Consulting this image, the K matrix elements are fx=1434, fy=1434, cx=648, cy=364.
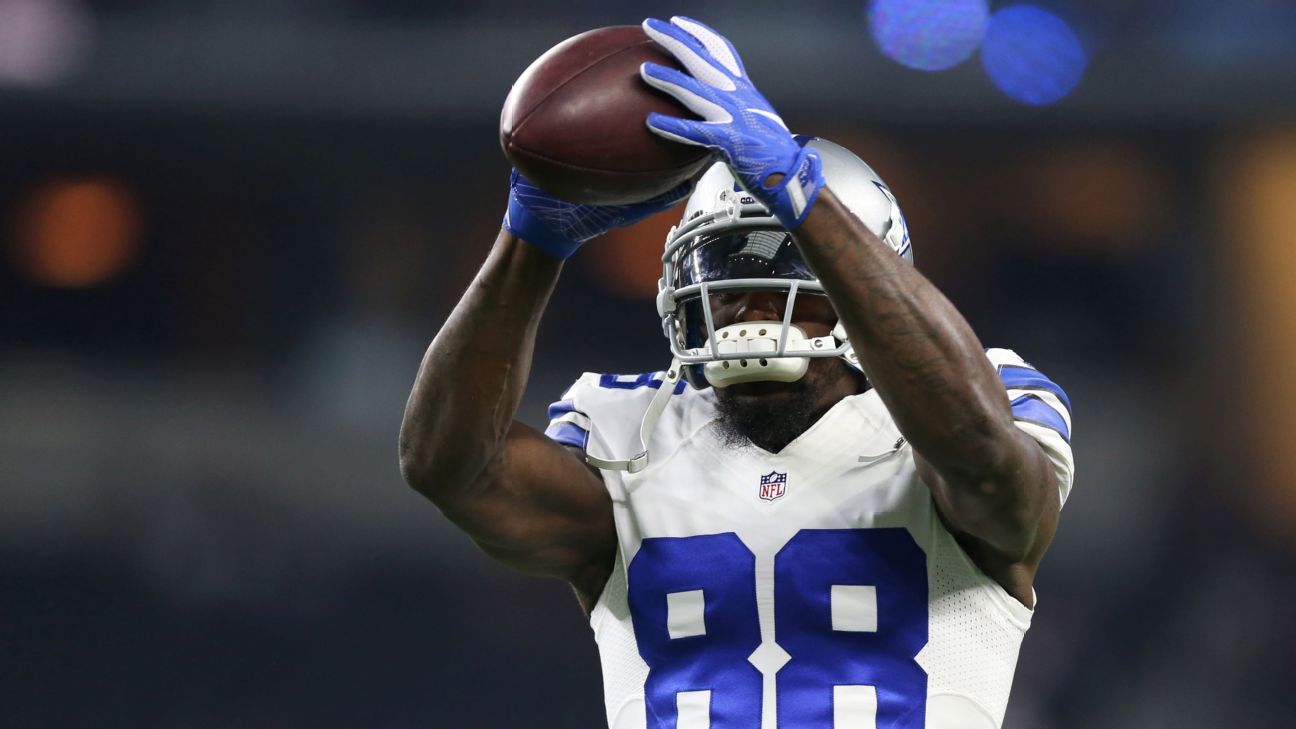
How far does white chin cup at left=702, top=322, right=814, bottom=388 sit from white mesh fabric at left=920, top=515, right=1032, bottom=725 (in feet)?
0.79

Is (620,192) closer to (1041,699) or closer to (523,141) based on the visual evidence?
(523,141)

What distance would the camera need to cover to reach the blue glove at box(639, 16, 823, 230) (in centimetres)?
129

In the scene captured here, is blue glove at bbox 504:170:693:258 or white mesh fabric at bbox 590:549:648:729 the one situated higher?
blue glove at bbox 504:170:693:258

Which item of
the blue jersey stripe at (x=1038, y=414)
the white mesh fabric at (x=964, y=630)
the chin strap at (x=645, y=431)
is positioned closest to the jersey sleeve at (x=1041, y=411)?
the blue jersey stripe at (x=1038, y=414)

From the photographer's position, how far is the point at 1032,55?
3682mm

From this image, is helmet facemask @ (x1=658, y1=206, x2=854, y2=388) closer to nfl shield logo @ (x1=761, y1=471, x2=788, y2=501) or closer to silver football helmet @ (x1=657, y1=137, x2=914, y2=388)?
silver football helmet @ (x1=657, y1=137, x2=914, y2=388)

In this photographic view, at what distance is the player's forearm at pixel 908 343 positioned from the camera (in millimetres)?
1316

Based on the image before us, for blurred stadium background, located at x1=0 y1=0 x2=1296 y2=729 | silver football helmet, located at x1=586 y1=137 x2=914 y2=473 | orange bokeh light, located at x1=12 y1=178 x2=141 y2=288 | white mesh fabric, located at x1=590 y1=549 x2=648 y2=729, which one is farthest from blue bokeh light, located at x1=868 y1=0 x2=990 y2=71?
white mesh fabric, located at x1=590 y1=549 x2=648 y2=729

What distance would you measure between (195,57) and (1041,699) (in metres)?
2.54

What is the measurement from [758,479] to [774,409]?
83mm

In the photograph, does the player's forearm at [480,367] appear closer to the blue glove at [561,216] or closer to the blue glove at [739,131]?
the blue glove at [561,216]

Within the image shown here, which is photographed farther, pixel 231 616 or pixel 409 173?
pixel 409 173

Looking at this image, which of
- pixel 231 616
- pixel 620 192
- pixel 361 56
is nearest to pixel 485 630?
pixel 231 616

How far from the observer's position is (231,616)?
3236mm
